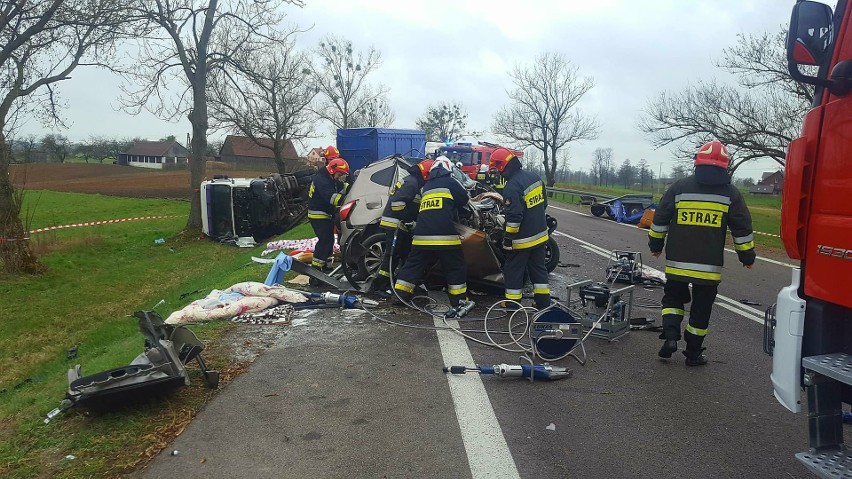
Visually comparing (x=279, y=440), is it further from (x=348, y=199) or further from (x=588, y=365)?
(x=348, y=199)

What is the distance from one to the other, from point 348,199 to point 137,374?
5.38 metres

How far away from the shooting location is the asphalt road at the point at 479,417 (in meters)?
3.40

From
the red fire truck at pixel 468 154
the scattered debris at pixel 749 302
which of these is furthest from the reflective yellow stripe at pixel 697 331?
the red fire truck at pixel 468 154

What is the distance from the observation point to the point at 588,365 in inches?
205

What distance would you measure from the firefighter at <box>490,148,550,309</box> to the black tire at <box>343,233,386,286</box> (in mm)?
1988

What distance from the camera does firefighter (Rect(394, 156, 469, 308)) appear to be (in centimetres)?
692

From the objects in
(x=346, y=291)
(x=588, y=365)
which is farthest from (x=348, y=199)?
(x=588, y=365)

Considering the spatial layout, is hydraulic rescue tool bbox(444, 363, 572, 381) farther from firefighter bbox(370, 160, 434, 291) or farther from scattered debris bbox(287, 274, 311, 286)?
scattered debris bbox(287, 274, 311, 286)

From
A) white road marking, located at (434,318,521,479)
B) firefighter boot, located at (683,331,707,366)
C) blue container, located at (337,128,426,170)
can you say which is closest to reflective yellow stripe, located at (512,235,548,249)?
white road marking, located at (434,318,521,479)

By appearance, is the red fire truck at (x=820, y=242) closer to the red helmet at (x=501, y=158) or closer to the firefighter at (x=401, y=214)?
the red helmet at (x=501, y=158)

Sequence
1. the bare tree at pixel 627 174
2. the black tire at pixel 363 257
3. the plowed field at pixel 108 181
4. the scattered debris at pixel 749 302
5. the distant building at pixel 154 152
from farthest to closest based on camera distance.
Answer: the distant building at pixel 154 152 → the bare tree at pixel 627 174 → the plowed field at pixel 108 181 → the black tire at pixel 363 257 → the scattered debris at pixel 749 302

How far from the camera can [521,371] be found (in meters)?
4.77

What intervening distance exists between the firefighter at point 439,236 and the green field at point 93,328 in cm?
221

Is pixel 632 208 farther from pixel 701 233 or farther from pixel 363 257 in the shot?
pixel 701 233
